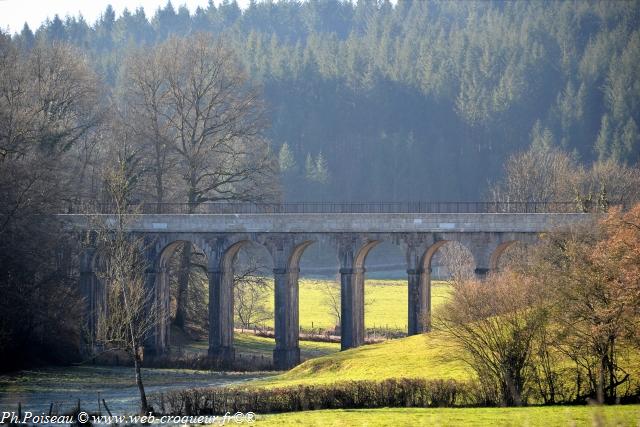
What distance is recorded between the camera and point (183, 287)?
77812mm

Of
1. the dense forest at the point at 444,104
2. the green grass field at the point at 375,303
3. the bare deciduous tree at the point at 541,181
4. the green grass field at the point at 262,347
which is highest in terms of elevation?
the dense forest at the point at 444,104

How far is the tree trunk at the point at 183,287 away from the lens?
76.8 metres

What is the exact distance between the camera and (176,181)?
79188mm

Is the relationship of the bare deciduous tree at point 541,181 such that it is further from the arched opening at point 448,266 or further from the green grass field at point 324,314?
the green grass field at point 324,314

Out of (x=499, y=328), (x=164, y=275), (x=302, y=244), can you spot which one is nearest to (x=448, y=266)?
(x=302, y=244)

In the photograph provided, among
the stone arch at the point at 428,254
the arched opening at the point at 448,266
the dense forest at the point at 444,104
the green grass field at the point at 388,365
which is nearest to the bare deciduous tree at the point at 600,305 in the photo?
the green grass field at the point at 388,365

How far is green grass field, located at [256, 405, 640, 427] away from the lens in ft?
118

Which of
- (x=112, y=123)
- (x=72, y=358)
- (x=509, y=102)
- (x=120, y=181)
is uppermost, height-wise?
(x=509, y=102)

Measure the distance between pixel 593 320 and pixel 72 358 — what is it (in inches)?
1230

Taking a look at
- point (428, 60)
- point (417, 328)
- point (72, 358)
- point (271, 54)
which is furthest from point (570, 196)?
point (271, 54)

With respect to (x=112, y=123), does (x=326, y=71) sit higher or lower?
higher

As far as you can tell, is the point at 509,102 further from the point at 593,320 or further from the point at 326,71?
the point at 593,320

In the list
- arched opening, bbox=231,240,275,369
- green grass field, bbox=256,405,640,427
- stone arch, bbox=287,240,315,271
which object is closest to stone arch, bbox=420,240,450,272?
stone arch, bbox=287,240,315,271

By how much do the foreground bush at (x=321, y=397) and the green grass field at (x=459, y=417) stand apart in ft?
5.40
